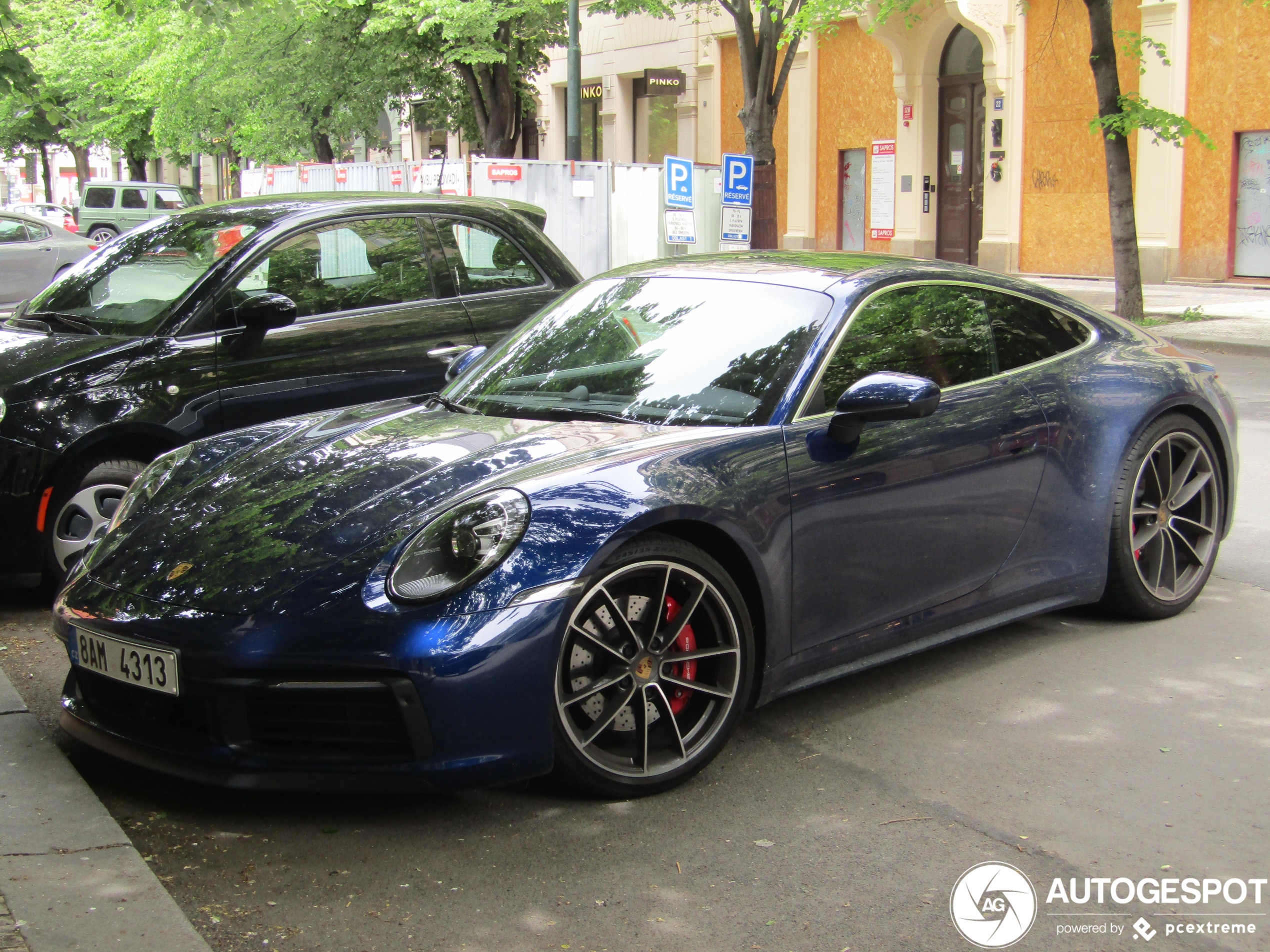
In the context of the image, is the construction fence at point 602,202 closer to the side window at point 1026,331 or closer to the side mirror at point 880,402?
the side window at point 1026,331

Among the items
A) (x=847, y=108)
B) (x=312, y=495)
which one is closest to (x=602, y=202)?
(x=847, y=108)

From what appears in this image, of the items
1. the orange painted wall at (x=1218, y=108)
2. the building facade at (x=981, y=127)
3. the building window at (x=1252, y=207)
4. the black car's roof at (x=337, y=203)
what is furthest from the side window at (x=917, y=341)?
the building window at (x=1252, y=207)

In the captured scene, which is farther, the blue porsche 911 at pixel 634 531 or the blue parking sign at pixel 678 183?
the blue parking sign at pixel 678 183

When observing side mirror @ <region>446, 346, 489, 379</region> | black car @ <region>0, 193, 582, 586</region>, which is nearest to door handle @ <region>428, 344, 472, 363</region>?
black car @ <region>0, 193, 582, 586</region>

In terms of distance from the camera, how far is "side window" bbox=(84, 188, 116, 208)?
39875 millimetres

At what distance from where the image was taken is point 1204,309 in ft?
58.3

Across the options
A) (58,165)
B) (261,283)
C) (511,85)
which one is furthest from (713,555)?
(58,165)

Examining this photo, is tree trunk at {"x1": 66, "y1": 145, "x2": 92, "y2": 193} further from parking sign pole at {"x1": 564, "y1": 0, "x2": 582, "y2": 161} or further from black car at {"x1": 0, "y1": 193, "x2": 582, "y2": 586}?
A: black car at {"x1": 0, "y1": 193, "x2": 582, "y2": 586}

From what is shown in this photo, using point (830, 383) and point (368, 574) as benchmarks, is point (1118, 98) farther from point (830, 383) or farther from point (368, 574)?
point (368, 574)

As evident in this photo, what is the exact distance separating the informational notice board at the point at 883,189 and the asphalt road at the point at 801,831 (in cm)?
2243

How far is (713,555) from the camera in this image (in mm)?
3961

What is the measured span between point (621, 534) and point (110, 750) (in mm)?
1474

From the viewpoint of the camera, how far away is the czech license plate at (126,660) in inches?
139

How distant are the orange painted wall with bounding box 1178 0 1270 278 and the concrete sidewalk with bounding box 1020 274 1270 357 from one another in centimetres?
65
